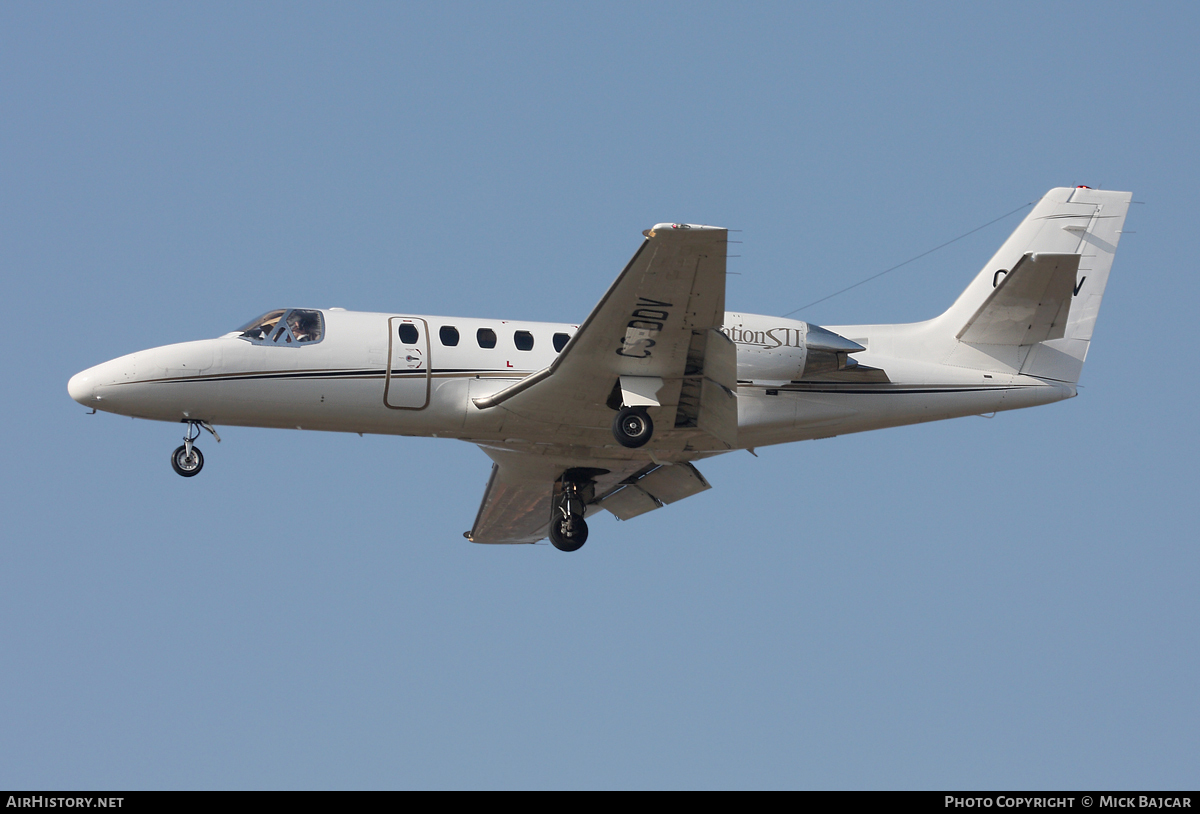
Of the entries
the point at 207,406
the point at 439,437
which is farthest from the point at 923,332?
the point at 207,406

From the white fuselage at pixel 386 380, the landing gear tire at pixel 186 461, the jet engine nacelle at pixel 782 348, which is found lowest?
the landing gear tire at pixel 186 461

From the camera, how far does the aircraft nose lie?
22.0m

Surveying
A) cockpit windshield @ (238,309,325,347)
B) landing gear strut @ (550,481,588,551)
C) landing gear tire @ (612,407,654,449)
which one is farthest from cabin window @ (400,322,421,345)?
landing gear strut @ (550,481,588,551)

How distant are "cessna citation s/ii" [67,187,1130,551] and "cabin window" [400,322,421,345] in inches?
1.1

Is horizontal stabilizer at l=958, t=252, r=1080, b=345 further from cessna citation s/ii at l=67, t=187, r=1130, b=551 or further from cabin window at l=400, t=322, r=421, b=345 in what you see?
cabin window at l=400, t=322, r=421, b=345

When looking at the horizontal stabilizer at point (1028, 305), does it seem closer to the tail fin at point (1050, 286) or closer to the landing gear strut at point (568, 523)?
the tail fin at point (1050, 286)

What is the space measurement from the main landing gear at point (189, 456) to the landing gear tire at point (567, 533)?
6.71 meters

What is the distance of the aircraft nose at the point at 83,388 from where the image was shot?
2205cm

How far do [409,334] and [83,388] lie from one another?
539 cm

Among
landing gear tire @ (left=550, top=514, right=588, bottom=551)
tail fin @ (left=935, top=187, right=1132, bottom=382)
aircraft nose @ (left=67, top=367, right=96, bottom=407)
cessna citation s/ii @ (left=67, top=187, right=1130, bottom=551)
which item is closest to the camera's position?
cessna citation s/ii @ (left=67, top=187, right=1130, bottom=551)

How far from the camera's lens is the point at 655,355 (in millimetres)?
21344

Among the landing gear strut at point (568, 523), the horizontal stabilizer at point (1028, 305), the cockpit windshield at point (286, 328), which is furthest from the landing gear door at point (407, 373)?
the horizontal stabilizer at point (1028, 305)

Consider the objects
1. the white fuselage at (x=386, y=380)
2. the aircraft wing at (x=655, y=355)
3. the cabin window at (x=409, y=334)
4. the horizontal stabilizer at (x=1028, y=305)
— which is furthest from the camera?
the horizontal stabilizer at (x=1028, y=305)
